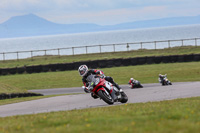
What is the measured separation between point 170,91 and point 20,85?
15285mm

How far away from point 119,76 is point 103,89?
16.6 metres

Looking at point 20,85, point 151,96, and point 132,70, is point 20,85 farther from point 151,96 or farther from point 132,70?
point 151,96

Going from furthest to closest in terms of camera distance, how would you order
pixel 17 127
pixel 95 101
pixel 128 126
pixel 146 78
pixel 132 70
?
pixel 132 70 → pixel 146 78 → pixel 95 101 → pixel 17 127 → pixel 128 126

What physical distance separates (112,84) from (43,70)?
2274 cm

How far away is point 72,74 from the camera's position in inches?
1303

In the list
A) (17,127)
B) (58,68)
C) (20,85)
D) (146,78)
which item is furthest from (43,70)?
(17,127)

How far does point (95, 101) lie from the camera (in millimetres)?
15586

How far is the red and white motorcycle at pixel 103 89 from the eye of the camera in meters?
13.2

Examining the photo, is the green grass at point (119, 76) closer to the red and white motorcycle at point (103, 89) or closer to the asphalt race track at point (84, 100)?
the asphalt race track at point (84, 100)

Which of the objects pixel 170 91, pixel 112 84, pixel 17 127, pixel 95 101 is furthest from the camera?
pixel 170 91

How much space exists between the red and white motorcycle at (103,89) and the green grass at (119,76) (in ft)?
40.4

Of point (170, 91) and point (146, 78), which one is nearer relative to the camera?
point (170, 91)

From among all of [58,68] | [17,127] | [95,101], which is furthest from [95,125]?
[58,68]

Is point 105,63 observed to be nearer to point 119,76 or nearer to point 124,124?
point 119,76
